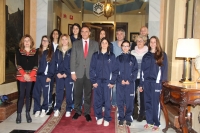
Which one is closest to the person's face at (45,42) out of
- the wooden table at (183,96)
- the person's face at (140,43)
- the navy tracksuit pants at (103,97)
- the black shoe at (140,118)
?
the navy tracksuit pants at (103,97)

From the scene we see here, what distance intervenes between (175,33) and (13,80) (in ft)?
11.8

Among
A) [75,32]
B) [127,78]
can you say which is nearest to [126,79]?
[127,78]

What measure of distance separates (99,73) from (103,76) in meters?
0.09

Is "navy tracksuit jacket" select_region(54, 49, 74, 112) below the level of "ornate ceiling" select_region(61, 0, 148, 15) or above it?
below

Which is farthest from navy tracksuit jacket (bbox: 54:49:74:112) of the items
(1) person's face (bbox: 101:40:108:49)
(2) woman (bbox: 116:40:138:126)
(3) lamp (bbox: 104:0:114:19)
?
(3) lamp (bbox: 104:0:114:19)

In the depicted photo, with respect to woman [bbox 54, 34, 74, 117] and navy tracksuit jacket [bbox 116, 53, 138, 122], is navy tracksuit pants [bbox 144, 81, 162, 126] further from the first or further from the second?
woman [bbox 54, 34, 74, 117]

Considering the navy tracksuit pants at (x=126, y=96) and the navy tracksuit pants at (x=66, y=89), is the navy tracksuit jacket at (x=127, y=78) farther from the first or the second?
the navy tracksuit pants at (x=66, y=89)

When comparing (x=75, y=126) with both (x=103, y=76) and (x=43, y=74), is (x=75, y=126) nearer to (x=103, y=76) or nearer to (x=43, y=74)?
(x=103, y=76)

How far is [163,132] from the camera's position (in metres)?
3.42

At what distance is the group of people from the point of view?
138 inches

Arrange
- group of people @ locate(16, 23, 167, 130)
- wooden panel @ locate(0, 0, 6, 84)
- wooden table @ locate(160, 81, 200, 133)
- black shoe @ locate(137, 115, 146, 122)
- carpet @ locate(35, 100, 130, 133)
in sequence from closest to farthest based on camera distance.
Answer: wooden table @ locate(160, 81, 200, 133) → carpet @ locate(35, 100, 130, 133) → group of people @ locate(16, 23, 167, 130) → black shoe @ locate(137, 115, 146, 122) → wooden panel @ locate(0, 0, 6, 84)

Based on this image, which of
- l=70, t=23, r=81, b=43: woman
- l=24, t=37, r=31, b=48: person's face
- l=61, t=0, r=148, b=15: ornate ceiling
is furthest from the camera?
l=61, t=0, r=148, b=15: ornate ceiling

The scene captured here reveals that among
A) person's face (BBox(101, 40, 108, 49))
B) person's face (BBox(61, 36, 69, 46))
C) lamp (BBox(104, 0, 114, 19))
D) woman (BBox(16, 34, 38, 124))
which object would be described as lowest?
woman (BBox(16, 34, 38, 124))

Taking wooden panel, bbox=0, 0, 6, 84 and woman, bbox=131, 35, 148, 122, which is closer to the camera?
woman, bbox=131, 35, 148, 122
